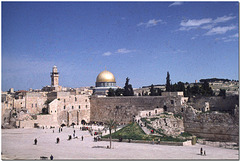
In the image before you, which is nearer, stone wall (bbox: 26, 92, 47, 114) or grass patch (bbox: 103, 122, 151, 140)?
grass patch (bbox: 103, 122, 151, 140)

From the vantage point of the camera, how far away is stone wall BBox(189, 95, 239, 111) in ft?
107

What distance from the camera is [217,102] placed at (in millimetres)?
33812

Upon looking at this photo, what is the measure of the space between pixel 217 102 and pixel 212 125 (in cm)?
411

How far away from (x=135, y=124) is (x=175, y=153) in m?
8.50

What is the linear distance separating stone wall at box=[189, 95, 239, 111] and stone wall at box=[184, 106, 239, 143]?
7.39 ft

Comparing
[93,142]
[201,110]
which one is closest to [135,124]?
[93,142]

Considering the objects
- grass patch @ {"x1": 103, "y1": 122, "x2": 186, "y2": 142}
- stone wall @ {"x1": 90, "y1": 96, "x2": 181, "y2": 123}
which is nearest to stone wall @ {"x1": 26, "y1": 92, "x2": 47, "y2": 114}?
stone wall @ {"x1": 90, "y1": 96, "x2": 181, "y2": 123}

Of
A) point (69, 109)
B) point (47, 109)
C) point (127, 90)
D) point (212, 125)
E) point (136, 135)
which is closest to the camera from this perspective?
point (136, 135)

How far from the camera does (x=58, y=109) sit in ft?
121

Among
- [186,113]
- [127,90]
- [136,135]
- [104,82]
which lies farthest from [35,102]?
[104,82]

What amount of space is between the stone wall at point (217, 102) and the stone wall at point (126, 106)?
7.64 ft

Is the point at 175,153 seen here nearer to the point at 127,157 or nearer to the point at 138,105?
the point at 127,157

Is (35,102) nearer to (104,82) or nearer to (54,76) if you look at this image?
(54,76)

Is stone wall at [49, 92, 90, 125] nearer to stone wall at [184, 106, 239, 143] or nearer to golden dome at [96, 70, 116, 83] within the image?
stone wall at [184, 106, 239, 143]
